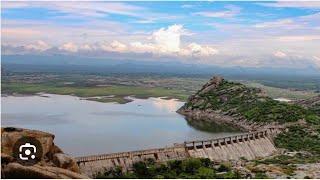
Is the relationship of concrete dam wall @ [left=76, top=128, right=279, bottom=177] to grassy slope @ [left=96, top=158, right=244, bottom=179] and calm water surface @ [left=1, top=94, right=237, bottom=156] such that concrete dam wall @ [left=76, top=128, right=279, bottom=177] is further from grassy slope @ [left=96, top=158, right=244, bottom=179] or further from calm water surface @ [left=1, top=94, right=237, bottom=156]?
calm water surface @ [left=1, top=94, right=237, bottom=156]

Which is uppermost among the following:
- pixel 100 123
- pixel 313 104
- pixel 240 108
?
pixel 240 108

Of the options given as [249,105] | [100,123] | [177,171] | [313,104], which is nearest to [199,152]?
[177,171]

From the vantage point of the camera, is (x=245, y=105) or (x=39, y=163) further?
(x=245, y=105)

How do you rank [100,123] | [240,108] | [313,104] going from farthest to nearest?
[313,104]
[240,108]
[100,123]

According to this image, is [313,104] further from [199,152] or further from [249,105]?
[199,152]

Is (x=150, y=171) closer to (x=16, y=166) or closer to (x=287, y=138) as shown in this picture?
(x=16, y=166)

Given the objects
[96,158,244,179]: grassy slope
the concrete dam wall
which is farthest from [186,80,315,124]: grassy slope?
[96,158,244,179]: grassy slope
